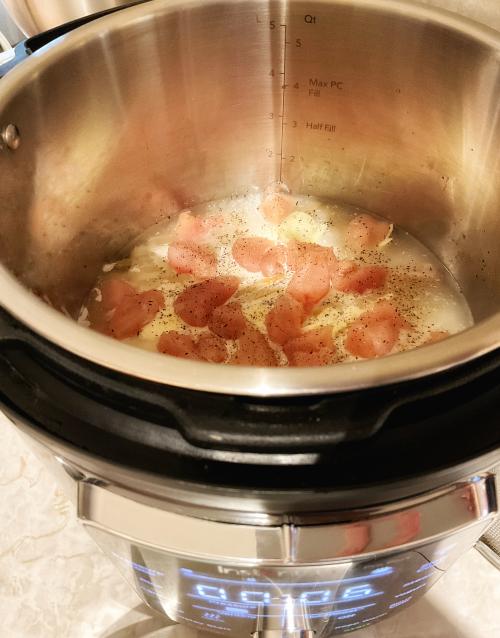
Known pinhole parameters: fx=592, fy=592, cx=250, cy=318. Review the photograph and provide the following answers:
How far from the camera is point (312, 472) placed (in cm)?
41

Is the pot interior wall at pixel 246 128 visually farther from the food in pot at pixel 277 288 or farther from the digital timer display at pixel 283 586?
the digital timer display at pixel 283 586

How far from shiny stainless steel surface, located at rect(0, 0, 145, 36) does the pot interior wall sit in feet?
0.86

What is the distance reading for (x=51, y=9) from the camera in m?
1.02

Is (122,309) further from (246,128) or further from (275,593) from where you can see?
(275,593)

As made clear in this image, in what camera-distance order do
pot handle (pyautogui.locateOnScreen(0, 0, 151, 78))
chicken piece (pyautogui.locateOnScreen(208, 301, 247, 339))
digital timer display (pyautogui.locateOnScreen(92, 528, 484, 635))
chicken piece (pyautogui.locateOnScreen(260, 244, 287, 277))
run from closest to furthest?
digital timer display (pyautogui.locateOnScreen(92, 528, 484, 635))
pot handle (pyautogui.locateOnScreen(0, 0, 151, 78))
chicken piece (pyautogui.locateOnScreen(208, 301, 247, 339))
chicken piece (pyautogui.locateOnScreen(260, 244, 287, 277))

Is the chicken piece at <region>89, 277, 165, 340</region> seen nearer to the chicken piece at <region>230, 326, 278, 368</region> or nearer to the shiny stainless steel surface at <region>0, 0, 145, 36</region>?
the chicken piece at <region>230, 326, 278, 368</region>

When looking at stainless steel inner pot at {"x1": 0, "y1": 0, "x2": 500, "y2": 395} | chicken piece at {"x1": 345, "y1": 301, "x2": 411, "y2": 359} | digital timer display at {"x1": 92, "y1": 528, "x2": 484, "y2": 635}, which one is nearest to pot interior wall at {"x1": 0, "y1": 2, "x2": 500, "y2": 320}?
stainless steel inner pot at {"x1": 0, "y1": 0, "x2": 500, "y2": 395}

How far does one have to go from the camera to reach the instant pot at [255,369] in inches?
16.1

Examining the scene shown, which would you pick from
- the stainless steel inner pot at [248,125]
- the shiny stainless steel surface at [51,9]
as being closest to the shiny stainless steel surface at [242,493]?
the stainless steel inner pot at [248,125]

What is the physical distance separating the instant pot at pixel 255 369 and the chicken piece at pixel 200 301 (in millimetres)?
167

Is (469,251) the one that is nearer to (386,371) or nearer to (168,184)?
(168,184)

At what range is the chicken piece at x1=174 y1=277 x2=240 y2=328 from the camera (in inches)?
33.5

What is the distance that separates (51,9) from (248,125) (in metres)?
0.41

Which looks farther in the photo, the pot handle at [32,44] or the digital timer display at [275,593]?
the pot handle at [32,44]
